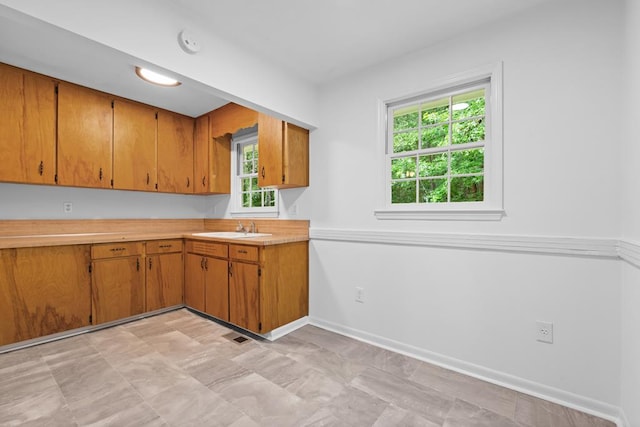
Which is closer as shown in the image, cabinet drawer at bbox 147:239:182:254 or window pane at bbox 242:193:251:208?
cabinet drawer at bbox 147:239:182:254

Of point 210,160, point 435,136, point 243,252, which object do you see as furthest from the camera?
point 210,160

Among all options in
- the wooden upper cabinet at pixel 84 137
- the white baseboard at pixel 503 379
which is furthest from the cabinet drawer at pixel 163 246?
the white baseboard at pixel 503 379

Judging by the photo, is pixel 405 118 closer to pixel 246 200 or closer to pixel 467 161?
pixel 467 161

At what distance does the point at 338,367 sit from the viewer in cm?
213

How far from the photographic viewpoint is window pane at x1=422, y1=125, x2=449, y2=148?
7.39 feet

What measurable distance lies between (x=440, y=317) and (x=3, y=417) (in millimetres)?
2807

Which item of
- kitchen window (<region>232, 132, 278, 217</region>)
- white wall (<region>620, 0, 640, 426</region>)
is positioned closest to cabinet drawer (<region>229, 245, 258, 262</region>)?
kitchen window (<region>232, 132, 278, 217</region>)

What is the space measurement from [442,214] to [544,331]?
3.16 feet

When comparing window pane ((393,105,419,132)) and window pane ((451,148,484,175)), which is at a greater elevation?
window pane ((393,105,419,132))

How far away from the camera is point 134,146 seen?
3.33m

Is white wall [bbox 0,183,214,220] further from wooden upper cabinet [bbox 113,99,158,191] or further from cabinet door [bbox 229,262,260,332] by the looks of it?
cabinet door [bbox 229,262,260,332]

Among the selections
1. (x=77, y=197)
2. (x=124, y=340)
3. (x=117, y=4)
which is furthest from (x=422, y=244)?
A: (x=77, y=197)

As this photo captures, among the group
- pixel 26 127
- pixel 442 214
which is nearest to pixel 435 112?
pixel 442 214

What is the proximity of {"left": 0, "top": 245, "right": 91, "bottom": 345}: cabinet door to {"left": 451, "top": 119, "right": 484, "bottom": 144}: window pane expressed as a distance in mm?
3500
